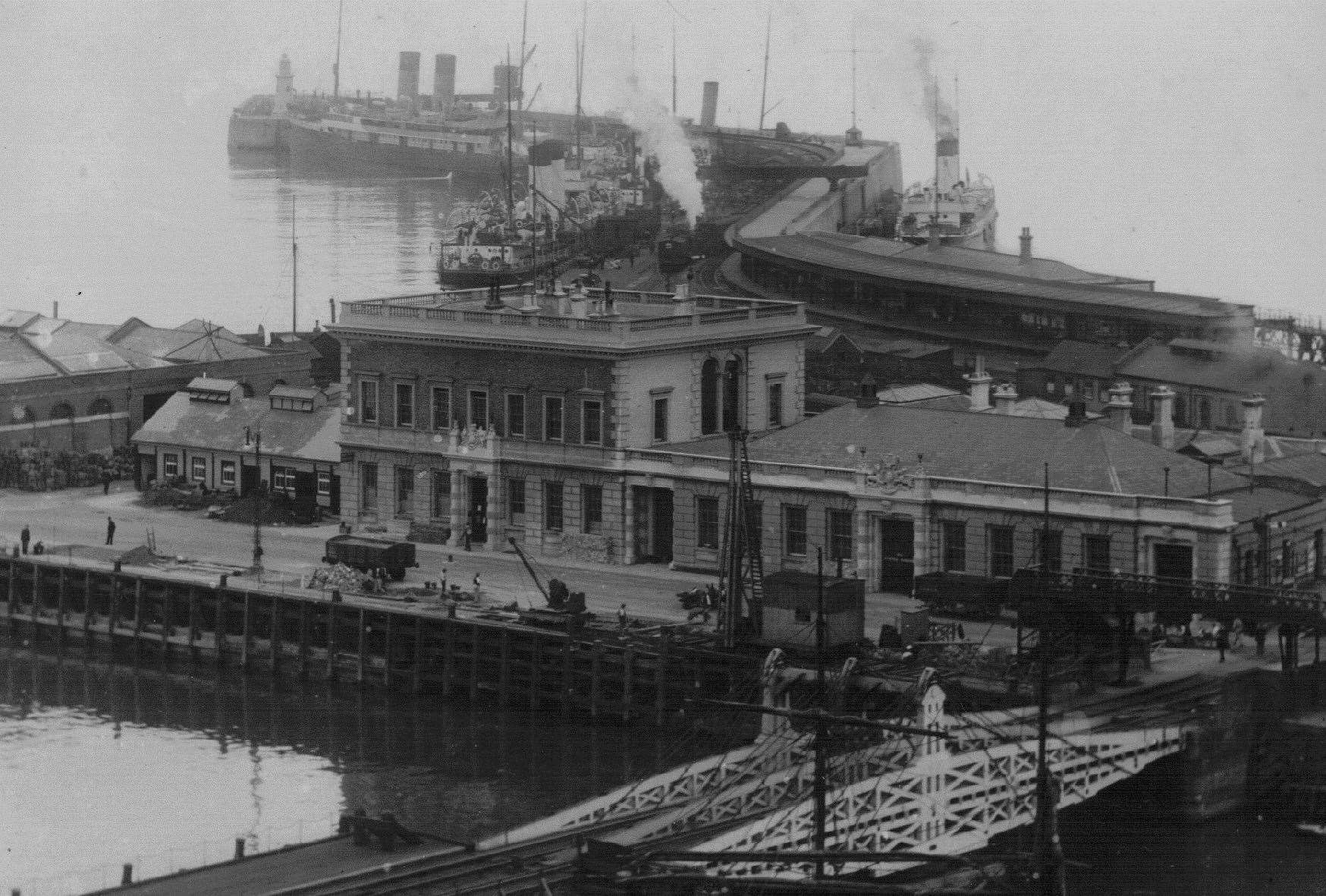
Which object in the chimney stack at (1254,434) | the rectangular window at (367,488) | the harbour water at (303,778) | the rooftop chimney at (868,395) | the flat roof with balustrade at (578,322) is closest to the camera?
the harbour water at (303,778)

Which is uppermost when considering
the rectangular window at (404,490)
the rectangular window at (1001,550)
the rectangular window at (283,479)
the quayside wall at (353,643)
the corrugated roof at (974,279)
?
the corrugated roof at (974,279)

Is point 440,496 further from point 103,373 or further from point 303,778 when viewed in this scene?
point 103,373

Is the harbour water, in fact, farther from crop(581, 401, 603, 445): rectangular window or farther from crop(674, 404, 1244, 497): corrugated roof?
crop(674, 404, 1244, 497): corrugated roof

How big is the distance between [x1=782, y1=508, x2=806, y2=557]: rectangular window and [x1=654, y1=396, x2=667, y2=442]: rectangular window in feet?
22.0

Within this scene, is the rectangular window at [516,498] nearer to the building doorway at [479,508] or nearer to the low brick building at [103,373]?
the building doorway at [479,508]

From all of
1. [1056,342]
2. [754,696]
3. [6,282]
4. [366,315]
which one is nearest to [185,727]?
[754,696]

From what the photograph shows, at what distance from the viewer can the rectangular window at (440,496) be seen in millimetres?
70938

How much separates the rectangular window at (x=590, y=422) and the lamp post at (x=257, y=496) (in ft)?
29.0

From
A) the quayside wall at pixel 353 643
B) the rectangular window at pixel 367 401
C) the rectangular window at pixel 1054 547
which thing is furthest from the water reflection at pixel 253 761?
the rectangular window at pixel 367 401

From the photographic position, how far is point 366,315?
72938mm

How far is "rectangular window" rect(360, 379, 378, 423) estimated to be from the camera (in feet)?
239

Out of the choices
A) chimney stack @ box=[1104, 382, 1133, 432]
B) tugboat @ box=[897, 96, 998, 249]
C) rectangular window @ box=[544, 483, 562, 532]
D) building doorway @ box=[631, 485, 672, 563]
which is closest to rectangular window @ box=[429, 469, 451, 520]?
rectangular window @ box=[544, 483, 562, 532]

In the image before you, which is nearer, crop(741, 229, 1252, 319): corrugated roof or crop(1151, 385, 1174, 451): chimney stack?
crop(1151, 385, 1174, 451): chimney stack

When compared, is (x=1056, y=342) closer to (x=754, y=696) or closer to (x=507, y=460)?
(x=507, y=460)
